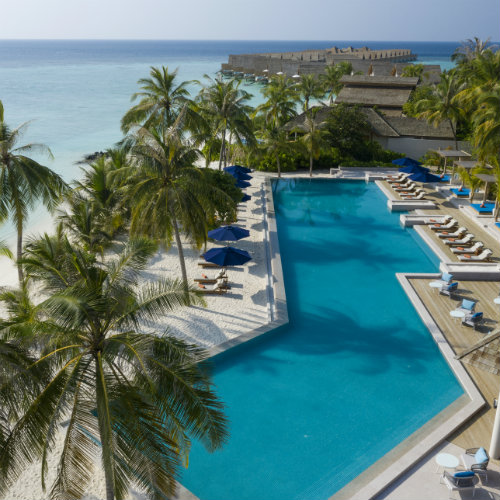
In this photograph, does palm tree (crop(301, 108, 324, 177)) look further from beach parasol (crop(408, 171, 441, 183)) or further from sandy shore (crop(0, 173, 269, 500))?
sandy shore (crop(0, 173, 269, 500))

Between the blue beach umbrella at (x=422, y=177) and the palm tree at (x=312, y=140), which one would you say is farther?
the palm tree at (x=312, y=140)

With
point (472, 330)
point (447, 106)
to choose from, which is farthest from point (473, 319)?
point (447, 106)

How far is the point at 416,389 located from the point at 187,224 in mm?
7849

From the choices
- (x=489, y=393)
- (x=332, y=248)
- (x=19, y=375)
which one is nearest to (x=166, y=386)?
(x=19, y=375)

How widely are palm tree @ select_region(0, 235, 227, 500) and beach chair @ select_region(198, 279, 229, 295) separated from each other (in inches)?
347

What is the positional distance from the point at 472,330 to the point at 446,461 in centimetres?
616

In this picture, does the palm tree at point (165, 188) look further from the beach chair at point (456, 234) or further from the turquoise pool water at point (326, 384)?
the beach chair at point (456, 234)

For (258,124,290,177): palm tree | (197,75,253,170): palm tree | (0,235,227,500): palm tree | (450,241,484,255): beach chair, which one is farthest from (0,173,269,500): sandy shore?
(258,124,290,177): palm tree

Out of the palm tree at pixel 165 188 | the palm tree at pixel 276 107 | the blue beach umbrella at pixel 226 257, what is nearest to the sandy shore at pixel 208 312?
the blue beach umbrella at pixel 226 257

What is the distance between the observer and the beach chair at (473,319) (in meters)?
14.9

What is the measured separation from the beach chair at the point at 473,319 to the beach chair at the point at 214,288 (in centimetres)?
789

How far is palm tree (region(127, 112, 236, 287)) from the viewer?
14352mm

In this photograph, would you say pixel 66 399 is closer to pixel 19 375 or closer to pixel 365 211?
pixel 19 375

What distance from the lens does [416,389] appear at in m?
12.7
